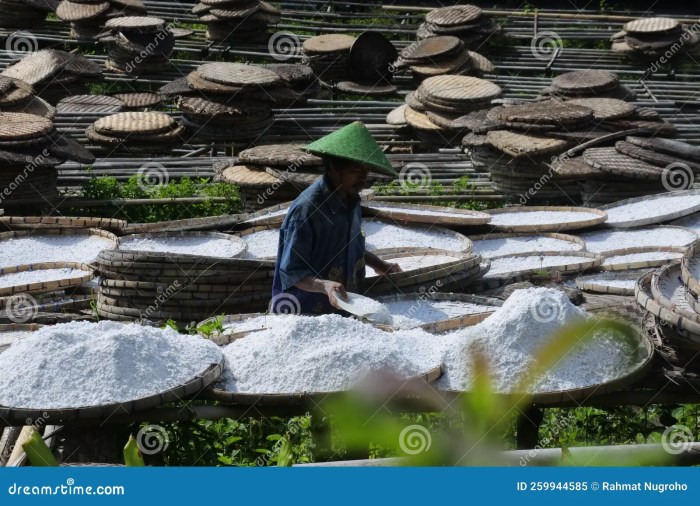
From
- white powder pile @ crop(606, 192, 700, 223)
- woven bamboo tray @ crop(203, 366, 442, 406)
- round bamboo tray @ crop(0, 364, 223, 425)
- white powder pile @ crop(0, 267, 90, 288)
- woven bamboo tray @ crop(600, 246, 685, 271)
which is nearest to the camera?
round bamboo tray @ crop(0, 364, 223, 425)

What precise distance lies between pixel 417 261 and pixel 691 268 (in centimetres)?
170

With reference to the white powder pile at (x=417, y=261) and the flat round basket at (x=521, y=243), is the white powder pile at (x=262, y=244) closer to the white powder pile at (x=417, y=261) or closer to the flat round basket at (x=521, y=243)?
the white powder pile at (x=417, y=261)

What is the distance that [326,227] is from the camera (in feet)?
12.0

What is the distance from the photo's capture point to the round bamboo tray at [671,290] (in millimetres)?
2662

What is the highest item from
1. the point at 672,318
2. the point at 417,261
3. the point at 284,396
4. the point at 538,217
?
the point at 672,318

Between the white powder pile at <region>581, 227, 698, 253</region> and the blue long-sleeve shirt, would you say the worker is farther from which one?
the white powder pile at <region>581, 227, 698, 253</region>

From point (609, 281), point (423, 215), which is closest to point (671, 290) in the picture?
point (609, 281)

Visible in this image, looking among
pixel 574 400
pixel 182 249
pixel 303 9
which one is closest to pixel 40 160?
pixel 182 249

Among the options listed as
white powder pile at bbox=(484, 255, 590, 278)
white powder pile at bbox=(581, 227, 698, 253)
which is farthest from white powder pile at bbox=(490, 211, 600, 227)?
white powder pile at bbox=(484, 255, 590, 278)

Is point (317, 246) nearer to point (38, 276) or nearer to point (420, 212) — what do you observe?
point (38, 276)

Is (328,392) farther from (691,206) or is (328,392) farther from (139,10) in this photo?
(139,10)

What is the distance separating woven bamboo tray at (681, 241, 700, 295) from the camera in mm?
2686

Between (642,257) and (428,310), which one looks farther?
(642,257)

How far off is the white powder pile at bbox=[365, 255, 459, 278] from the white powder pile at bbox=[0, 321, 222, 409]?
169cm
